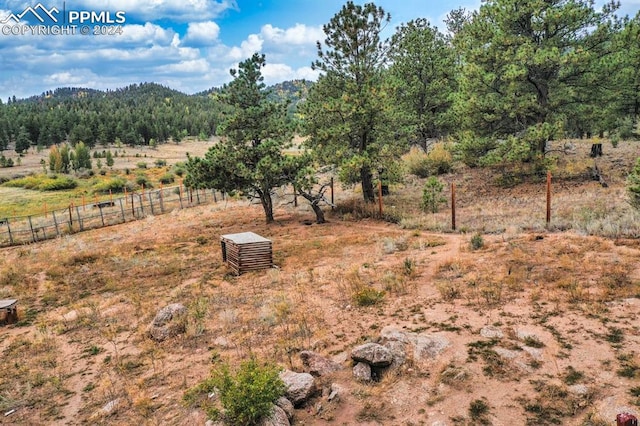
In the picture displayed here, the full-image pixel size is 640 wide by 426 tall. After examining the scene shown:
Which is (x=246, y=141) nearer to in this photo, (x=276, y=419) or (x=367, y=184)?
(x=367, y=184)

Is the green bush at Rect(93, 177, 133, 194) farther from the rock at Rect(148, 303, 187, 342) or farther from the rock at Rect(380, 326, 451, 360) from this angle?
the rock at Rect(380, 326, 451, 360)

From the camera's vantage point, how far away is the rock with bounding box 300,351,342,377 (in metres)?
6.57

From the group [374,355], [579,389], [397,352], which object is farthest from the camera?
[397,352]

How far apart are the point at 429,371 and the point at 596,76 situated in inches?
794

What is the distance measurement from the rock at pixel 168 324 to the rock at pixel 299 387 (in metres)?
4.09

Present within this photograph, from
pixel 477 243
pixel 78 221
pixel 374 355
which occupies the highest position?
pixel 477 243

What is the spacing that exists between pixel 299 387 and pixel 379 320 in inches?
117

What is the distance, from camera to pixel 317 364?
22.0 ft

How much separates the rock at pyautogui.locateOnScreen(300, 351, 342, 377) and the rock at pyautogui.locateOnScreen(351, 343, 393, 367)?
39 centimetres

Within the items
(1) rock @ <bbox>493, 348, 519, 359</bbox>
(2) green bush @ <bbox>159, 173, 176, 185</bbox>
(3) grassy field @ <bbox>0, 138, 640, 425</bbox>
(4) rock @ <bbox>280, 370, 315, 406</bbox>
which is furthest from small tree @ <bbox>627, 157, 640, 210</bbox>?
(2) green bush @ <bbox>159, 173, 176, 185</bbox>

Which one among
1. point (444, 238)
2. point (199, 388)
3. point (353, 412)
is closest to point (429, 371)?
point (353, 412)

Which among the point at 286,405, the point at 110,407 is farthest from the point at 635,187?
the point at 110,407

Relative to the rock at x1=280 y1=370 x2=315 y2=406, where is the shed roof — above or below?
above

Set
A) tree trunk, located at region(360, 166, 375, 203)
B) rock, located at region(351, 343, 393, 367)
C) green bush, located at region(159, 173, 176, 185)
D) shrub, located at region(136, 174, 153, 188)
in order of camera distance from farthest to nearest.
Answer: green bush, located at region(159, 173, 176, 185), shrub, located at region(136, 174, 153, 188), tree trunk, located at region(360, 166, 375, 203), rock, located at region(351, 343, 393, 367)
